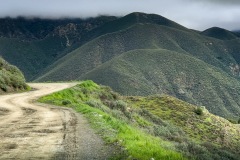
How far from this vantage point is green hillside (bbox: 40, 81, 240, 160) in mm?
17312

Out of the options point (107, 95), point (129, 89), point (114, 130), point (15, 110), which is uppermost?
point (114, 130)

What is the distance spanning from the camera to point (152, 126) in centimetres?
5194

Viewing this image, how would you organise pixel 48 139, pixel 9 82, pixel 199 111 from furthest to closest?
1. pixel 199 111
2. pixel 9 82
3. pixel 48 139

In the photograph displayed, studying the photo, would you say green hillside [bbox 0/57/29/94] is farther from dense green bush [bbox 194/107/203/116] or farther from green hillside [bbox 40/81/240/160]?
dense green bush [bbox 194/107/203/116]

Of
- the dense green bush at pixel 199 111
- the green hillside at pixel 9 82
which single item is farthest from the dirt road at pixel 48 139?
the dense green bush at pixel 199 111

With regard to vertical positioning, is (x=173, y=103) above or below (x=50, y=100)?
below

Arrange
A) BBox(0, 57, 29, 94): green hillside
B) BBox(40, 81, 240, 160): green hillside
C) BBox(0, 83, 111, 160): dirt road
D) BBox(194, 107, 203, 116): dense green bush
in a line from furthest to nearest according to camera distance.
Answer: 1. BBox(194, 107, 203, 116): dense green bush
2. BBox(0, 57, 29, 94): green hillside
3. BBox(40, 81, 240, 160): green hillside
4. BBox(0, 83, 111, 160): dirt road

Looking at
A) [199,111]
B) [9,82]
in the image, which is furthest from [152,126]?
[199,111]

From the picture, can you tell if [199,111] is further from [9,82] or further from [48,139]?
[48,139]

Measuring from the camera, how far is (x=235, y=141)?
77.1 m

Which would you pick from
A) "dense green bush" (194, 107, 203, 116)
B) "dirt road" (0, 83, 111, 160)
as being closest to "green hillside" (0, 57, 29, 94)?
"dirt road" (0, 83, 111, 160)

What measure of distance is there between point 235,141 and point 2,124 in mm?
62624

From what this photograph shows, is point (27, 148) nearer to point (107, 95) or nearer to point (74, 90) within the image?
point (74, 90)

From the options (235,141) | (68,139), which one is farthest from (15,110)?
(235,141)
